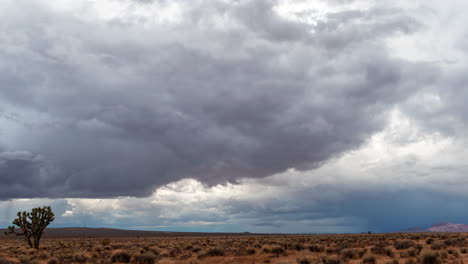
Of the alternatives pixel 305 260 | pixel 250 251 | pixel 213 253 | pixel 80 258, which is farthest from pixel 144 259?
pixel 305 260

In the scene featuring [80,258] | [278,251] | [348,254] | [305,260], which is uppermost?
[305,260]

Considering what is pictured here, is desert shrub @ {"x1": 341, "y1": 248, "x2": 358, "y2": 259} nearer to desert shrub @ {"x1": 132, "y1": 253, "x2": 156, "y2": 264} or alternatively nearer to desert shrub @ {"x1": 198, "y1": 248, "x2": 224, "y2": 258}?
desert shrub @ {"x1": 198, "y1": 248, "x2": 224, "y2": 258}

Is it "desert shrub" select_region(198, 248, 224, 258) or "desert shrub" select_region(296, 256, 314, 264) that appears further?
"desert shrub" select_region(198, 248, 224, 258)

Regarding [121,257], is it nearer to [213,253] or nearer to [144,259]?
[144,259]

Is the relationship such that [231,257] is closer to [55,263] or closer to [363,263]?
[363,263]

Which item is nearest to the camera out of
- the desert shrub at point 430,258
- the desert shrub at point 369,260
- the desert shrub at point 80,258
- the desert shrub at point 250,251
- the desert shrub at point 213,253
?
the desert shrub at point 430,258

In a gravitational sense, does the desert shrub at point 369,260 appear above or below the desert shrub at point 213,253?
above

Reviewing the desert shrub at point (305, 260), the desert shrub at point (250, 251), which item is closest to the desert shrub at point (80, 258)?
the desert shrub at point (250, 251)

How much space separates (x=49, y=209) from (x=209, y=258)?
2480cm

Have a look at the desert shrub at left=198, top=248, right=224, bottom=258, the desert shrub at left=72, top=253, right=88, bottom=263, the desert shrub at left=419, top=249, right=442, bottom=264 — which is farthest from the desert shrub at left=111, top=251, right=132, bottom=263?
the desert shrub at left=419, top=249, right=442, bottom=264

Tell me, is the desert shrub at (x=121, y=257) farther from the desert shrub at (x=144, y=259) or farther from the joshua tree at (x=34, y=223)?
the joshua tree at (x=34, y=223)

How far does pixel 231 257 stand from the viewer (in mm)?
30250

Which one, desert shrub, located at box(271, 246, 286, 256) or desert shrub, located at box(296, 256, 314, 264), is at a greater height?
desert shrub, located at box(296, 256, 314, 264)

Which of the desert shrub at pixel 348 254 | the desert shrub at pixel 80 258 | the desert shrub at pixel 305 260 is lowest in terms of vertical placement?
the desert shrub at pixel 80 258
